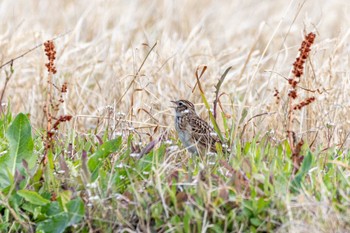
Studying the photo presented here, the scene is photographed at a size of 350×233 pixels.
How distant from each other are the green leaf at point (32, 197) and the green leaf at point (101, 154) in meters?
0.32

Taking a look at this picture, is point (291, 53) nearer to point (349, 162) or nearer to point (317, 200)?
point (349, 162)

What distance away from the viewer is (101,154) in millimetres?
4867

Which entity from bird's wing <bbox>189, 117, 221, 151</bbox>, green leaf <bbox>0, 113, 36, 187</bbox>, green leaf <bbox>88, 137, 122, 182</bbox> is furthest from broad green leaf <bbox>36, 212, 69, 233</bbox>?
bird's wing <bbox>189, 117, 221, 151</bbox>

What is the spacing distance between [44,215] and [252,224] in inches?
44.7

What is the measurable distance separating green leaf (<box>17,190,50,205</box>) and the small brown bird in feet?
3.85

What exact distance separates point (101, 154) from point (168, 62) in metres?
3.24

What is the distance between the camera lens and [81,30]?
10109 mm

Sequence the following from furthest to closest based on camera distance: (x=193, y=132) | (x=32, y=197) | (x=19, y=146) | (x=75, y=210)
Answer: (x=193, y=132) < (x=19, y=146) < (x=32, y=197) < (x=75, y=210)

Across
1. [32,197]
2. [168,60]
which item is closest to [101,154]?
[32,197]

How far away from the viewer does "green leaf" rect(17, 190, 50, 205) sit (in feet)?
14.5

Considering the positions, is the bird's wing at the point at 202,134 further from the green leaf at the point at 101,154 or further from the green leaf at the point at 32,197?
the green leaf at the point at 32,197

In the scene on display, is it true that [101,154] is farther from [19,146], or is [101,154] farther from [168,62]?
[168,62]

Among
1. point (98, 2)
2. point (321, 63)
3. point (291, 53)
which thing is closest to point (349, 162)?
point (321, 63)

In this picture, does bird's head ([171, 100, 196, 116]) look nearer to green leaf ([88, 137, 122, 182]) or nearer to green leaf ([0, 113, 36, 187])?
green leaf ([88, 137, 122, 182])
